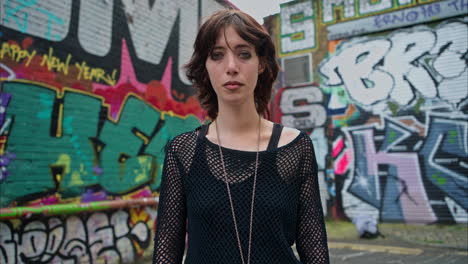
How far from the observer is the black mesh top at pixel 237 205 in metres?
1.22

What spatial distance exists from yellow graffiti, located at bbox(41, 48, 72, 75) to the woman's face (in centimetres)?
409

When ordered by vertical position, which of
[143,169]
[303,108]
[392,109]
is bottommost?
[143,169]

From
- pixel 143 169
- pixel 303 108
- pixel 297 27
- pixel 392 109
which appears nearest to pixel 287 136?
pixel 143 169

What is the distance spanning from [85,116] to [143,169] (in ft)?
4.67

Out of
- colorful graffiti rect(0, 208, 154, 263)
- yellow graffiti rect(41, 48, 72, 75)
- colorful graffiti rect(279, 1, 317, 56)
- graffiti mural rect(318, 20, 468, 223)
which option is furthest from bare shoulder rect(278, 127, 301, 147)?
colorful graffiti rect(279, 1, 317, 56)

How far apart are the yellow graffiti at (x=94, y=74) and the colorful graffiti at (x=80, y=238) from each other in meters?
1.96

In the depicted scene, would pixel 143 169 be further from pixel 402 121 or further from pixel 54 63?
pixel 402 121

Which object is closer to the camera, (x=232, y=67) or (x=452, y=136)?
(x=232, y=67)

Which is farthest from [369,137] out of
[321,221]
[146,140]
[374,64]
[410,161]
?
[321,221]

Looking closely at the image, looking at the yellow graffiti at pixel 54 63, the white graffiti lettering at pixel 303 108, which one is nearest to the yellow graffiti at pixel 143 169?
the yellow graffiti at pixel 54 63

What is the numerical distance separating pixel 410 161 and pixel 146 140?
614cm

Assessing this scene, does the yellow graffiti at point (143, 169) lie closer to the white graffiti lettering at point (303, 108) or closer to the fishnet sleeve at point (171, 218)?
the fishnet sleeve at point (171, 218)

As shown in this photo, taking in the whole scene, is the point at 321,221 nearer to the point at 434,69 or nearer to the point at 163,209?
the point at 163,209

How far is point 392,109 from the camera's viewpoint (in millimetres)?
8891
